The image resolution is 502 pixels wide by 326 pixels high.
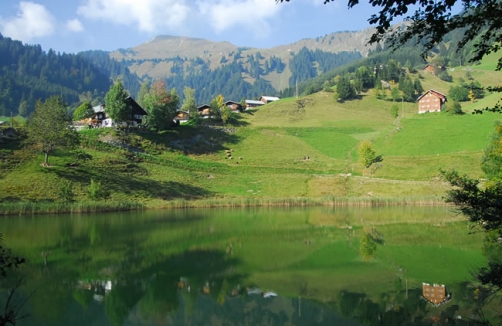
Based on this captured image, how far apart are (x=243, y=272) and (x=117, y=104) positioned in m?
74.2

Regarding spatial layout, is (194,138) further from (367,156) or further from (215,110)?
(367,156)

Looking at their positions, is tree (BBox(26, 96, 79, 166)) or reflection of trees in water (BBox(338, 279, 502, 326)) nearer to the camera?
reflection of trees in water (BBox(338, 279, 502, 326))

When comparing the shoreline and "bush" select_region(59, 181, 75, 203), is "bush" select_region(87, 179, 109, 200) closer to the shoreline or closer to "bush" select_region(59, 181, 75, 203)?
"bush" select_region(59, 181, 75, 203)

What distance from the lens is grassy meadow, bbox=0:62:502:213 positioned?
2425 inches

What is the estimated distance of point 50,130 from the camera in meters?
64.0

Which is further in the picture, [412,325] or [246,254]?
[246,254]

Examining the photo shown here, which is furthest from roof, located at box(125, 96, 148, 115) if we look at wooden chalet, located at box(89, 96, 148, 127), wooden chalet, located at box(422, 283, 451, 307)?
wooden chalet, located at box(422, 283, 451, 307)

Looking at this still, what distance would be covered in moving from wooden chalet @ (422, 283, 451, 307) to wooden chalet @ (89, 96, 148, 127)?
83.0 meters

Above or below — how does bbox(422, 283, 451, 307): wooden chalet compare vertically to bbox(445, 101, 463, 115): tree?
below

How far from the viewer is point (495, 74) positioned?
Result: 16812cm

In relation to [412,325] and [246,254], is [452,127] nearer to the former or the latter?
[246,254]

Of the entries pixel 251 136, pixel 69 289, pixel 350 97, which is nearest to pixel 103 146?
pixel 251 136

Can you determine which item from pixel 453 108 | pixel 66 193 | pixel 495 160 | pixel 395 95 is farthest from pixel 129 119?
pixel 395 95

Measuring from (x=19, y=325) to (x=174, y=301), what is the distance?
544 cm
